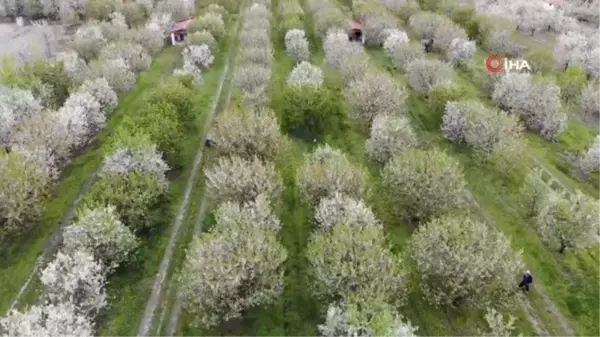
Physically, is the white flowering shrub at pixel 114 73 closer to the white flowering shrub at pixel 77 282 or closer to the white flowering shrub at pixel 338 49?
the white flowering shrub at pixel 338 49

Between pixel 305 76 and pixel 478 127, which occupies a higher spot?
pixel 305 76

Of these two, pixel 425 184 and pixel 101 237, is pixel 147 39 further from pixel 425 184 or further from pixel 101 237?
pixel 425 184

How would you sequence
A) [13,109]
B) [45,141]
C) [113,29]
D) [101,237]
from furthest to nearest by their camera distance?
[113,29], [13,109], [45,141], [101,237]

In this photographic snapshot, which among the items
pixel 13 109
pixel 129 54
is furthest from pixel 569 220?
pixel 129 54

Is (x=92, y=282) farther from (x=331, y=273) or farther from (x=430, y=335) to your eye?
(x=430, y=335)

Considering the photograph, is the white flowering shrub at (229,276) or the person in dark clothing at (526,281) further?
the person in dark clothing at (526,281)

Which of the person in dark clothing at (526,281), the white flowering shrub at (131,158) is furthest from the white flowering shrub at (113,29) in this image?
the person in dark clothing at (526,281)
